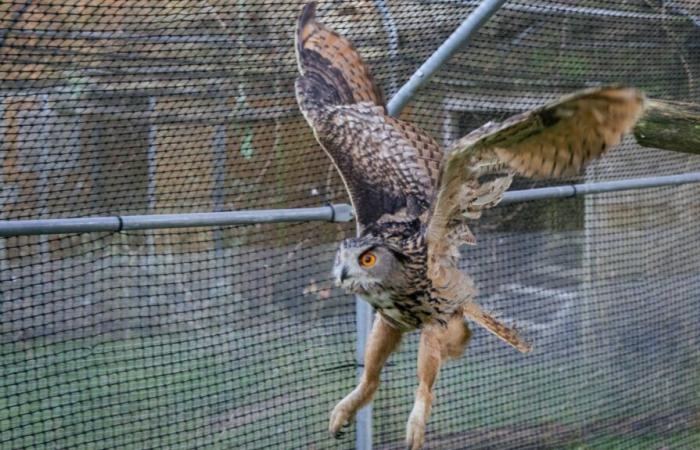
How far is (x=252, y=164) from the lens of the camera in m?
5.50

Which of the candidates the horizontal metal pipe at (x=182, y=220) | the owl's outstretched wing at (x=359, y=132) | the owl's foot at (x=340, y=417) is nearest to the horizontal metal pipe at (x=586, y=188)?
the horizontal metal pipe at (x=182, y=220)

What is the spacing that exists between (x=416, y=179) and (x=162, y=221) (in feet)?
3.50

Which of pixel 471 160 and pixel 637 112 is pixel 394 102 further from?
pixel 637 112

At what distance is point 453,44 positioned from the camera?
11.9ft

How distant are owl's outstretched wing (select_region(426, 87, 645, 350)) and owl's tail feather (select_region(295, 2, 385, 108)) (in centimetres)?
98

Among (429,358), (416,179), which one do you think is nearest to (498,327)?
(429,358)

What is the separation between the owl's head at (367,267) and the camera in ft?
10.5

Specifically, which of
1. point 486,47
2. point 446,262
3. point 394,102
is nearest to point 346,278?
point 446,262

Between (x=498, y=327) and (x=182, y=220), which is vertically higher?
(x=182, y=220)

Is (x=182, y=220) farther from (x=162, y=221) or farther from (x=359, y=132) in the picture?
(x=359, y=132)

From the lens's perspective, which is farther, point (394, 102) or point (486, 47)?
point (486, 47)

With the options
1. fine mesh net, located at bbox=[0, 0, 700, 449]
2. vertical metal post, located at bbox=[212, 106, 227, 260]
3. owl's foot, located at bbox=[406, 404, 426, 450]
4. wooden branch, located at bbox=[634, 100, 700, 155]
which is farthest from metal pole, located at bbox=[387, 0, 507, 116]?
owl's foot, located at bbox=[406, 404, 426, 450]

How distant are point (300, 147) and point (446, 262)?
1.95m

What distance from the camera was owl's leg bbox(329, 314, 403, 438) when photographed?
3641 millimetres
